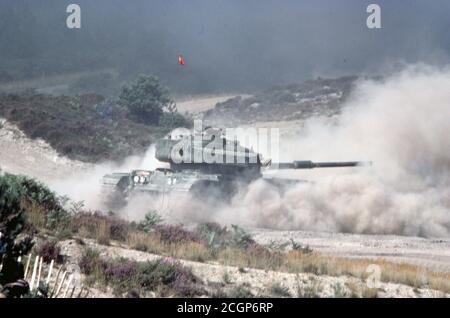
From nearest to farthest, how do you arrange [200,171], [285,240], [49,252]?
[49,252] → [285,240] → [200,171]

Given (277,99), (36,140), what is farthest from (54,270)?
(277,99)

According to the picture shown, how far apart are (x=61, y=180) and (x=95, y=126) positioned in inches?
485

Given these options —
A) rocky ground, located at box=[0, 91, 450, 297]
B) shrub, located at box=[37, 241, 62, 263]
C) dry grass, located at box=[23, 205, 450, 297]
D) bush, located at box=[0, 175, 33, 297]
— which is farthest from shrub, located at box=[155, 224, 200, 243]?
bush, located at box=[0, 175, 33, 297]

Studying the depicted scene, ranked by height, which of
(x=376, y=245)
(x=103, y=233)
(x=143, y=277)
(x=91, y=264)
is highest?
(x=103, y=233)

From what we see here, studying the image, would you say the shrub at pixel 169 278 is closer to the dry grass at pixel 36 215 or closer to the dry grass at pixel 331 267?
the dry grass at pixel 331 267

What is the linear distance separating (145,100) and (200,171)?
95.9 feet

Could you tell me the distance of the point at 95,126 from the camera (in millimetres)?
42656

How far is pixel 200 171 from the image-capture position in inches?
942

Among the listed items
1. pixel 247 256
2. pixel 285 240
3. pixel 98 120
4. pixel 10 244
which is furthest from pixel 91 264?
pixel 98 120

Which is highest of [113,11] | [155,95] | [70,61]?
[113,11]

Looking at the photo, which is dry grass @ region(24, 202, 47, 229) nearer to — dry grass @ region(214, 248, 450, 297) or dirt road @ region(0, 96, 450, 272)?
dry grass @ region(214, 248, 450, 297)

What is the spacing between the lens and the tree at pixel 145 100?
5208cm

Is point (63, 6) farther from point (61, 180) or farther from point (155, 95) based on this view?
point (61, 180)

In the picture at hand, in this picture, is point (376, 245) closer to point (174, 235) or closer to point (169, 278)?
point (174, 235)
